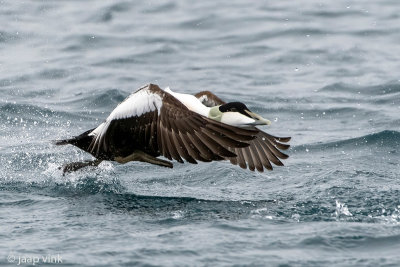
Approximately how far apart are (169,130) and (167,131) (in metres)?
0.02

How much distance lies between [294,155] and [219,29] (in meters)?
6.25

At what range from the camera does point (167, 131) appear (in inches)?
269

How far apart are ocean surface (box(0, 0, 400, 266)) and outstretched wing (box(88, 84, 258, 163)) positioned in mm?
523

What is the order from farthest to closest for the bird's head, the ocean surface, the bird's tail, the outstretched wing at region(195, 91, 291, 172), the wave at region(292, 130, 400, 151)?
the wave at region(292, 130, 400, 151), the outstretched wing at region(195, 91, 291, 172), the bird's tail, the bird's head, the ocean surface

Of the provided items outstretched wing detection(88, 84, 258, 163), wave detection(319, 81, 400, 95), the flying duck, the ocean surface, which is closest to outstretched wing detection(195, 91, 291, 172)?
Result: the ocean surface

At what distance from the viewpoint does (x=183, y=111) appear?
6.81 meters

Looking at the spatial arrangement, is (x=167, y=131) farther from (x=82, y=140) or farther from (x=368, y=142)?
(x=368, y=142)

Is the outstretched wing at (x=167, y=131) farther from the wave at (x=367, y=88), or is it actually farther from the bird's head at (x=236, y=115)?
the wave at (x=367, y=88)

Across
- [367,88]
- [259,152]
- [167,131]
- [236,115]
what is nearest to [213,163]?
[259,152]

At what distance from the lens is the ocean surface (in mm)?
6098

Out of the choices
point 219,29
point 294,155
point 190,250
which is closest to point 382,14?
point 219,29

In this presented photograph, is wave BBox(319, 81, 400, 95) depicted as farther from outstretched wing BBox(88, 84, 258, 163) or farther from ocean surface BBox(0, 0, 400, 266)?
outstretched wing BBox(88, 84, 258, 163)

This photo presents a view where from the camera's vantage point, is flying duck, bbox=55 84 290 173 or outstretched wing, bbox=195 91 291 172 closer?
flying duck, bbox=55 84 290 173

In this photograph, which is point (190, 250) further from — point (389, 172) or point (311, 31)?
point (311, 31)
